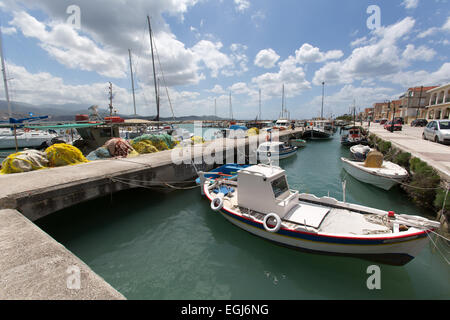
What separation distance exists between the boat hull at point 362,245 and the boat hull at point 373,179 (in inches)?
279

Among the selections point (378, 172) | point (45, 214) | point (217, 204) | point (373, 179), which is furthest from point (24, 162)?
point (373, 179)

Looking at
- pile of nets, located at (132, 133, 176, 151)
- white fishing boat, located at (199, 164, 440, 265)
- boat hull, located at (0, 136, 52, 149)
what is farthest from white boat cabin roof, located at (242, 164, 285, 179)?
boat hull, located at (0, 136, 52, 149)

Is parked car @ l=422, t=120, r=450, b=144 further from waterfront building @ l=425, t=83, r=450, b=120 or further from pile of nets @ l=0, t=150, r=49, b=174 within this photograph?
waterfront building @ l=425, t=83, r=450, b=120

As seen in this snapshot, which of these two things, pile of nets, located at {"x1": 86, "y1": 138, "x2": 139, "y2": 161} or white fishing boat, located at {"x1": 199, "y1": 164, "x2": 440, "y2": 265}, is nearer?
white fishing boat, located at {"x1": 199, "y1": 164, "x2": 440, "y2": 265}

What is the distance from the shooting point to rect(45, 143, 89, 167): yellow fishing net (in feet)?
34.1

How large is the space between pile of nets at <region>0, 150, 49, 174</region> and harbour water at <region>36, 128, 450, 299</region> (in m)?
2.73

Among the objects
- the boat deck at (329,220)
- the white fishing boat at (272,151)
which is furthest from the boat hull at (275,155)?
the boat deck at (329,220)

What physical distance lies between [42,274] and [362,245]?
7.29 meters

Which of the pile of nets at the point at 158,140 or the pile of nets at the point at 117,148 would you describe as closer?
the pile of nets at the point at 117,148

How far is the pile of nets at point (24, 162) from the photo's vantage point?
8.88 metres

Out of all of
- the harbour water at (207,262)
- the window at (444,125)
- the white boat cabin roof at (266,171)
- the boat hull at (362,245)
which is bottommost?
the harbour water at (207,262)

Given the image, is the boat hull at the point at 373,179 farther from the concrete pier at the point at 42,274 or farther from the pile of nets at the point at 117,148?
the pile of nets at the point at 117,148

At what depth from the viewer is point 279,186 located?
7262 mm
